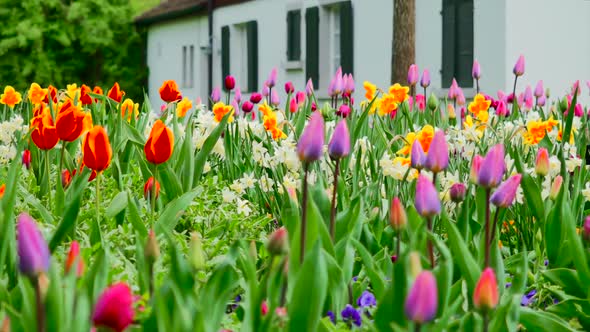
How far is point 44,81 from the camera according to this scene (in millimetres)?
26469

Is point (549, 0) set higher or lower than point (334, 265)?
higher

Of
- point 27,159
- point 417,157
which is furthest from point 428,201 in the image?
point 27,159

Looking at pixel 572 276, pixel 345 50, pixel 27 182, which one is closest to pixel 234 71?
pixel 345 50

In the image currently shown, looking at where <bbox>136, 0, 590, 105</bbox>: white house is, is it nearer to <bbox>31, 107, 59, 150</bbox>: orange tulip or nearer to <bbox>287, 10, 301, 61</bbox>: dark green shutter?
<bbox>287, 10, 301, 61</bbox>: dark green shutter

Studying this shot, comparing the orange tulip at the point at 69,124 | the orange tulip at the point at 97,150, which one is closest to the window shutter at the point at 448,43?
the orange tulip at the point at 69,124

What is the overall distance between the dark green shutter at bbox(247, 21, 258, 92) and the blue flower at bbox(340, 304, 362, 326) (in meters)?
18.3

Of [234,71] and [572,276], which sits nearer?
[572,276]

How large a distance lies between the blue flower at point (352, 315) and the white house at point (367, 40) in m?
10.9

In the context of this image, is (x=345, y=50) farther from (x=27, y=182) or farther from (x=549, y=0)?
(x=27, y=182)

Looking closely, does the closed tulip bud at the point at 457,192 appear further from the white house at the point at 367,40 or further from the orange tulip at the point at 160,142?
the white house at the point at 367,40

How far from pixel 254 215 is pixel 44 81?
77.8 feet

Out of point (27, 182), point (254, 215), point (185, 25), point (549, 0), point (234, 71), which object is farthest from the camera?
point (185, 25)

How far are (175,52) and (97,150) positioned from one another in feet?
75.1

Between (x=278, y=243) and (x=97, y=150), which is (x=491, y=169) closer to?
(x=278, y=243)
